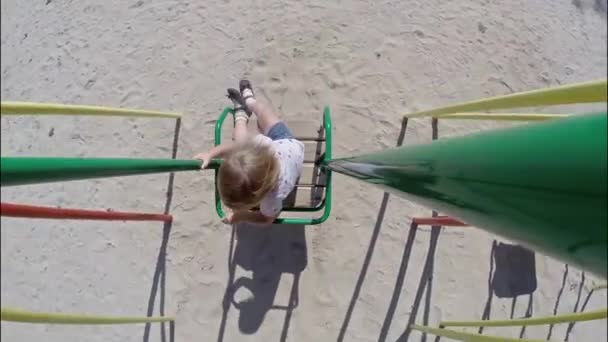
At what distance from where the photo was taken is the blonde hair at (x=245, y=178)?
4.05ft

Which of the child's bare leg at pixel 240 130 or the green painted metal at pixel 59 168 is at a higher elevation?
the green painted metal at pixel 59 168

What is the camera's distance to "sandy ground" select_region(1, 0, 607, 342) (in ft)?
6.29

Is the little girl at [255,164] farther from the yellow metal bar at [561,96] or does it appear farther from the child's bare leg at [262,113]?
the yellow metal bar at [561,96]

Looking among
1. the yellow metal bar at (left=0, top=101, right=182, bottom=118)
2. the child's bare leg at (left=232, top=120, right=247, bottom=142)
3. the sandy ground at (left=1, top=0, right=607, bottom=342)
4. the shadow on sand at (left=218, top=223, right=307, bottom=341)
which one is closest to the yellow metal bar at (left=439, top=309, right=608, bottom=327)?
the sandy ground at (left=1, top=0, right=607, bottom=342)

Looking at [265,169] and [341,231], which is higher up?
[265,169]

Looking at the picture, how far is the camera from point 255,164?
1266mm

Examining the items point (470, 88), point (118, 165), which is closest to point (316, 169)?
point (470, 88)

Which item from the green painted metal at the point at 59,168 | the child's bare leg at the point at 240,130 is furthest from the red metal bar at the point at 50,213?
the child's bare leg at the point at 240,130

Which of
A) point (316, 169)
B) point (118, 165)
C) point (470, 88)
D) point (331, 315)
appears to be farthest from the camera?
point (470, 88)

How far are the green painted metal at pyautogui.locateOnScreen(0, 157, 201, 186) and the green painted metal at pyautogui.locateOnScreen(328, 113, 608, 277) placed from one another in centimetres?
51

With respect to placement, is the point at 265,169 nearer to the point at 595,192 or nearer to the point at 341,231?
the point at 341,231

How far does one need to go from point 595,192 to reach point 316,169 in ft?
4.68

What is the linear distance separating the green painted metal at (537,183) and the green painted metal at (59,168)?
514 mm

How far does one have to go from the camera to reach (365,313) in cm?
191
